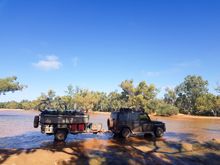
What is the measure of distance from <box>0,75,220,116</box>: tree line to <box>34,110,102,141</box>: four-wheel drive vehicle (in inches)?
2045

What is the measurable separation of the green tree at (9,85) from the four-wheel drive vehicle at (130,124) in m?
84.0

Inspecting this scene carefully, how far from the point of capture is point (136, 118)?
73.5ft

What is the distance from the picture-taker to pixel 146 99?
10869cm

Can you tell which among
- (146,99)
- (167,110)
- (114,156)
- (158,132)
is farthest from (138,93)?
(114,156)

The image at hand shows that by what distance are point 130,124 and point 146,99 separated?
288 feet

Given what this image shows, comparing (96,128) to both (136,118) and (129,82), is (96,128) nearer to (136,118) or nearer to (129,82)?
(136,118)

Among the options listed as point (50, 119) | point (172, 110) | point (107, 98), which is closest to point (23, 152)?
point (50, 119)

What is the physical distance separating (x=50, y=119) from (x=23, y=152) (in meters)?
5.32

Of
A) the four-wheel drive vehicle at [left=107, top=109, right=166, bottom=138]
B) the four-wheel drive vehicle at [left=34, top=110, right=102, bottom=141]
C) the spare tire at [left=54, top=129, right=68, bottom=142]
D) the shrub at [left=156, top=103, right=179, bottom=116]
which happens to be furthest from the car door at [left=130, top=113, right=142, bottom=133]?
the shrub at [left=156, top=103, right=179, bottom=116]

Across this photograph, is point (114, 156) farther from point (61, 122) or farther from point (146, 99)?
point (146, 99)

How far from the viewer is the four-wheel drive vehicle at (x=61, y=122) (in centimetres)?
1895

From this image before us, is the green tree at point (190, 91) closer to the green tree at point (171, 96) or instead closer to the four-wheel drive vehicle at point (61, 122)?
the green tree at point (171, 96)

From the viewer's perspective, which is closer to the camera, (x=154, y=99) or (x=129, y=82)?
(x=154, y=99)

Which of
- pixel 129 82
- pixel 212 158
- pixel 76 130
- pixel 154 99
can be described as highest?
pixel 129 82
